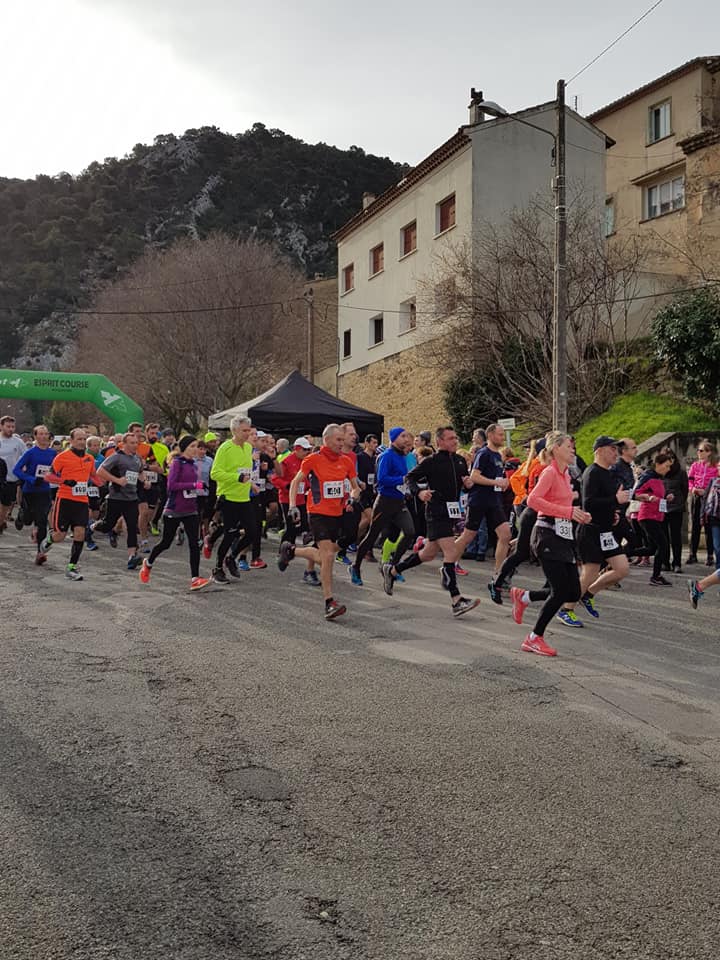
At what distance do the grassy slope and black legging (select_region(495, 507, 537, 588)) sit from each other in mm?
10091

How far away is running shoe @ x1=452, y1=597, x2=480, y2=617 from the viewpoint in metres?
8.92

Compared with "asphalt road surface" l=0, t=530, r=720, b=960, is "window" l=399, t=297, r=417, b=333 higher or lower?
higher

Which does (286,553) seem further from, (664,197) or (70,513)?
(664,197)

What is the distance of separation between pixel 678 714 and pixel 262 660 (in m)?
3.01

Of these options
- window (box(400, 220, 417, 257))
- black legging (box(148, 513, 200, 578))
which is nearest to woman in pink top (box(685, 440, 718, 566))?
black legging (box(148, 513, 200, 578))

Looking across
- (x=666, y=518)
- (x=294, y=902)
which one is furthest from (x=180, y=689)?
(x=666, y=518)

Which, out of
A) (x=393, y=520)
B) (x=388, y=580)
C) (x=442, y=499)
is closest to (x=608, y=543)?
(x=442, y=499)

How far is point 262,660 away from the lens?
685 centimetres

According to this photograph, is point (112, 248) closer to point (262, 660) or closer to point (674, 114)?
point (674, 114)

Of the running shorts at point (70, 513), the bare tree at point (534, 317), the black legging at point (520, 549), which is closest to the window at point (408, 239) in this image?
the bare tree at point (534, 317)

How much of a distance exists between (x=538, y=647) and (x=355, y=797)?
348 cm

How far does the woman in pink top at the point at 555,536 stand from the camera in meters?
7.32

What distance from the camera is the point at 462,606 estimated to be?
8.95 m

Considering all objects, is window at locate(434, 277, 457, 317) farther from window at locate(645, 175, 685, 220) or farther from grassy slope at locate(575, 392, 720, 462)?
window at locate(645, 175, 685, 220)
